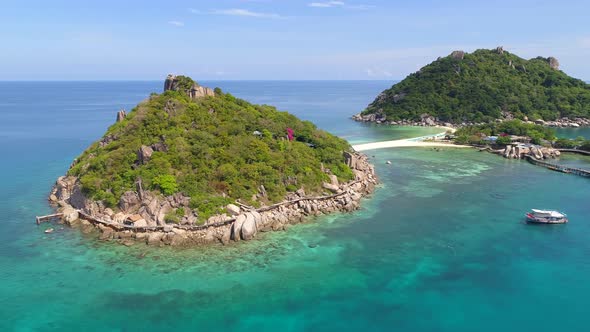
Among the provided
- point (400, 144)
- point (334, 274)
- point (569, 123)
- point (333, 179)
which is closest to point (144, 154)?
point (333, 179)

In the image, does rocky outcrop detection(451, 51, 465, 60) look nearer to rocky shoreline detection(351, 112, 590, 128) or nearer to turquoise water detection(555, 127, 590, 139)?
rocky shoreline detection(351, 112, 590, 128)

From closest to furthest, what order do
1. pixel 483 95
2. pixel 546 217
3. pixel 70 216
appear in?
pixel 70 216 < pixel 546 217 < pixel 483 95

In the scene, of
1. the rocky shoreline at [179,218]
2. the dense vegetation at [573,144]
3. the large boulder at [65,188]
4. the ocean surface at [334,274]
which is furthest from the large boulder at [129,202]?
the dense vegetation at [573,144]

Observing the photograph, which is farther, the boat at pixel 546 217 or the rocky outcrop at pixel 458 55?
the rocky outcrop at pixel 458 55

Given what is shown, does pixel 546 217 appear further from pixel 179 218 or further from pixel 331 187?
pixel 179 218

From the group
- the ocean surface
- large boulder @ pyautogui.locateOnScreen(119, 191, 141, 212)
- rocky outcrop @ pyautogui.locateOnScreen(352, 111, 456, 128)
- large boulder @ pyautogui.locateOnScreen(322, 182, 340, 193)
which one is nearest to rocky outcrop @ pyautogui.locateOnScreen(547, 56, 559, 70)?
rocky outcrop @ pyautogui.locateOnScreen(352, 111, 456, 128)

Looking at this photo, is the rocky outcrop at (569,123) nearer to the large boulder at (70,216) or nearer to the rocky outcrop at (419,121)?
the rocky outcrop at (419,121)
